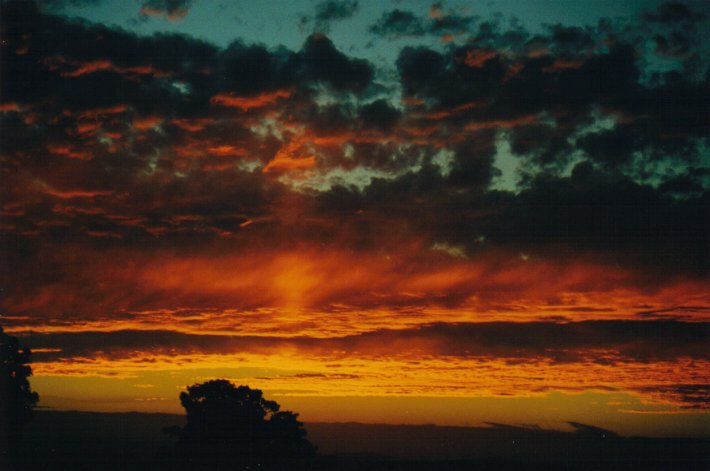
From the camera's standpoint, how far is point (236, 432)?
265ft

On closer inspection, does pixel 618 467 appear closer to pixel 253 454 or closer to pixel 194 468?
pixel 253 454

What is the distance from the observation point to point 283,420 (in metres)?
80.7

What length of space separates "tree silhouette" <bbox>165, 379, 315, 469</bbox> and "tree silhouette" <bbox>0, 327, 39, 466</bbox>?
27.0 metres

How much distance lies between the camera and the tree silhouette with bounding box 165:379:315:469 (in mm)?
78169

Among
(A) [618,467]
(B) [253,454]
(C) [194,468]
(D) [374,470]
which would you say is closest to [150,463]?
(C) [194,468]

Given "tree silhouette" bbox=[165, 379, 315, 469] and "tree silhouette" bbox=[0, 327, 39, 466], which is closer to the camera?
"tree silhouette" bbox=[0, 327, 39, 466]

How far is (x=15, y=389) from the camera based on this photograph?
5153cm

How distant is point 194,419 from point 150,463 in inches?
250

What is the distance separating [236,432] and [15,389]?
33042mm

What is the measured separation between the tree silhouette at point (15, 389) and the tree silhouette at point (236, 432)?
1062 inches

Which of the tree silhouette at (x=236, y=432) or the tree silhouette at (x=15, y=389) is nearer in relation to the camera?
the tree silhouette at (x=15, y=389)

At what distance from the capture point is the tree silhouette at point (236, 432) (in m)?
78.2

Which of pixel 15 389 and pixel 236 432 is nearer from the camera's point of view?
pixel 15 389

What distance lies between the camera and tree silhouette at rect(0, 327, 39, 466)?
49.7 meters
